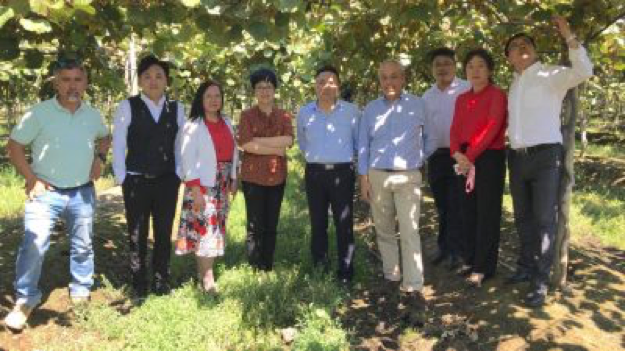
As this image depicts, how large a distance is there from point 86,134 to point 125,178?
49 cm

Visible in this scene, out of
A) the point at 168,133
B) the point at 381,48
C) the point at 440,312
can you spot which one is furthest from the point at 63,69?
the point at 440,312

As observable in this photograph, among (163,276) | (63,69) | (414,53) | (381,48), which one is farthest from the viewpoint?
(414,53)

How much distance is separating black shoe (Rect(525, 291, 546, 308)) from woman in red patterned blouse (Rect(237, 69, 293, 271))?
96.4 inches

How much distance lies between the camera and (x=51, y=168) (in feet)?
14.8

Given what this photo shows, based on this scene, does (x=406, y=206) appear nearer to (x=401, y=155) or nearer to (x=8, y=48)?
(x=401, y=155)

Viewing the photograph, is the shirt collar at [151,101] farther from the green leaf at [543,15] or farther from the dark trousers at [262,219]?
the green leaf at [543,15]

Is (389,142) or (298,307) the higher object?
(389,142)

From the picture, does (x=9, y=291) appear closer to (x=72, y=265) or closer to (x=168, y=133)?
(x=72, y=265)

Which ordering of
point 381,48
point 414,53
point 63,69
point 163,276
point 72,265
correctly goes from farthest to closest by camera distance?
1. point 414,53
2. point 381,48
3. point 163,276
4. point 72,265
5. point 63,69

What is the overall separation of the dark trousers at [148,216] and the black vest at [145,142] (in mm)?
98

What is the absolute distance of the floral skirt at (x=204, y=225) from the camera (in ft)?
16.7

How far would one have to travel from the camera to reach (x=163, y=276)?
5215 millimetres

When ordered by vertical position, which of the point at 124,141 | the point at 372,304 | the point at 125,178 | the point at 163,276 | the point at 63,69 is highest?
the point at 63,69

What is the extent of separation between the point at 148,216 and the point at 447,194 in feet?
9.90
